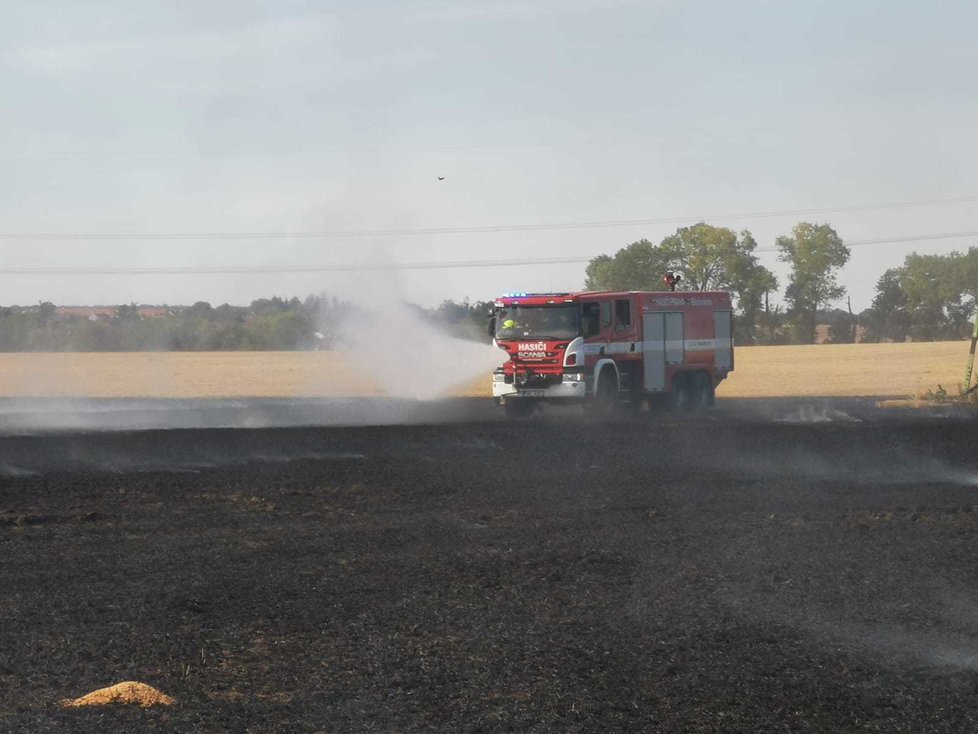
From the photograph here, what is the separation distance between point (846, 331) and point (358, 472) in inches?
3815

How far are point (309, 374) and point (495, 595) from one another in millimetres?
49621

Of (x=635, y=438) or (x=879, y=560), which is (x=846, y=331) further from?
(x=879, y=560)

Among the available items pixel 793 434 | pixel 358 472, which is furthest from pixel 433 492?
pixel 793 434

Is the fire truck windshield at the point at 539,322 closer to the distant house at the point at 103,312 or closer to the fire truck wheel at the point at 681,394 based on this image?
the fire truck wheel at the point at 681,394

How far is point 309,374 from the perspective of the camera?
5891 cm

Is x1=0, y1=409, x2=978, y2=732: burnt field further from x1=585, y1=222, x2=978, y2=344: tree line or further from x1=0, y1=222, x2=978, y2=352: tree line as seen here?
x1=585, y1=222, x2=978, y2=344: tree line

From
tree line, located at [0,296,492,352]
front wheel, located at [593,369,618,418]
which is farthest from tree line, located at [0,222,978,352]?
front wheel, located at [593,369,618,418]

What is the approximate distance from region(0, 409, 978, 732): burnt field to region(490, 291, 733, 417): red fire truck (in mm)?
9635

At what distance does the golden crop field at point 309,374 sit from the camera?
45.6 meters

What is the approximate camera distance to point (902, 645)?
844 centimetres

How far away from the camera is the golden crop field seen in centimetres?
4562

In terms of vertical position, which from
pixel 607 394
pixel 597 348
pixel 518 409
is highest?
pixel 597 348

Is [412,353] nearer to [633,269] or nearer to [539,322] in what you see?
[539,322]

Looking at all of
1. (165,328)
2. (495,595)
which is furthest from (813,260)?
(495,595)
